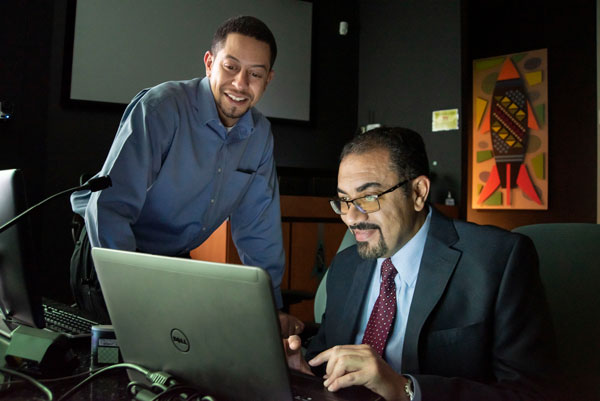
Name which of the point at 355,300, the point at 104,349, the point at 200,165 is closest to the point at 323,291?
the point at 355,300

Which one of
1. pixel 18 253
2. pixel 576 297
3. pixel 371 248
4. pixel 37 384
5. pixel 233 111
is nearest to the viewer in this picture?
pixel 37 384

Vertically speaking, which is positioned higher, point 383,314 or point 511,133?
point 511,133

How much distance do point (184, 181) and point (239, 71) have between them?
44cm

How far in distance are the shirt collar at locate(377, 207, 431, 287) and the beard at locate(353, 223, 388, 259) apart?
1.4 inches

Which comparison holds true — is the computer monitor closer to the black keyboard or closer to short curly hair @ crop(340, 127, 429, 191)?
the black keyboard

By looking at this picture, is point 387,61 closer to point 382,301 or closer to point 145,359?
point 382,301

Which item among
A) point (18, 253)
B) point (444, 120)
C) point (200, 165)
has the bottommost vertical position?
point (18, 253)

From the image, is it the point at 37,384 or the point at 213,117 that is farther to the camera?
the point at 213,117

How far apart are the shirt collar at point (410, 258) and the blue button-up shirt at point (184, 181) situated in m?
0.54

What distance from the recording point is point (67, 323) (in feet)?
4.19

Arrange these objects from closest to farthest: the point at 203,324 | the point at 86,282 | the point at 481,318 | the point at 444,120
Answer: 1. the point at 203,324
2. the point at 481,318
3. the point at 86,282
4. the point at 444,120

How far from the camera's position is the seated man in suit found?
3.09ft

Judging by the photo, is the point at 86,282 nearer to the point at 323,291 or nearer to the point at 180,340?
the point at 323,291

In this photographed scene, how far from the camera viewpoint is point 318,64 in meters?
4.52
